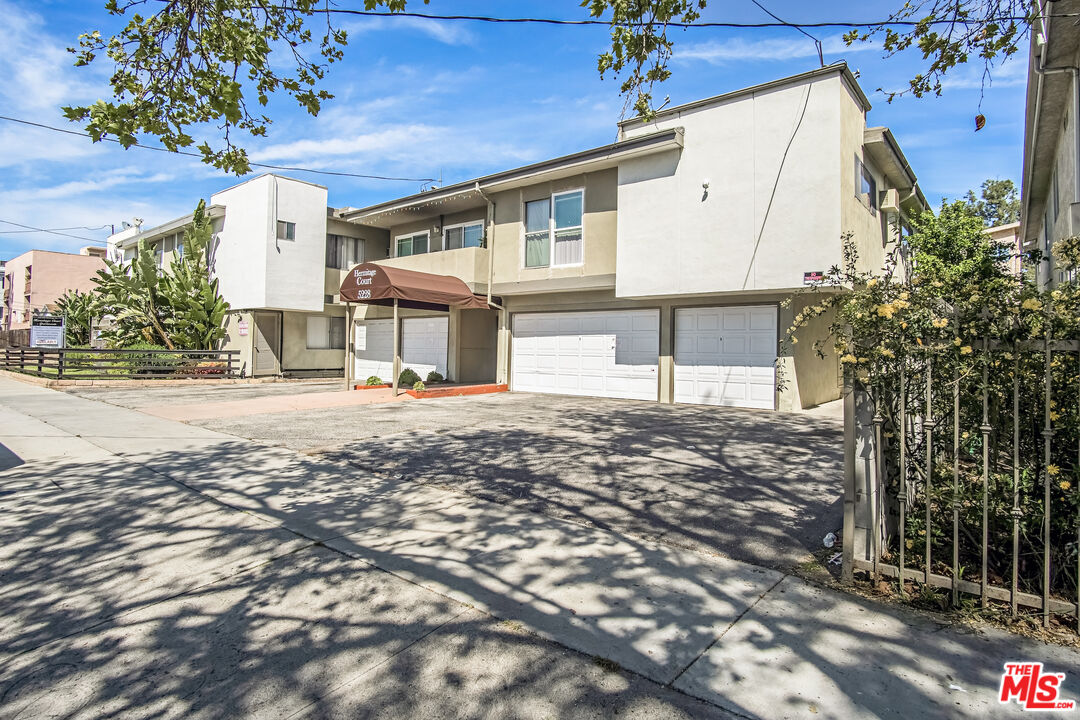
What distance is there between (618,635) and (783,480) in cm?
389

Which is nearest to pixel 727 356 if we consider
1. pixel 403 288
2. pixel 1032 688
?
pixel 403 288

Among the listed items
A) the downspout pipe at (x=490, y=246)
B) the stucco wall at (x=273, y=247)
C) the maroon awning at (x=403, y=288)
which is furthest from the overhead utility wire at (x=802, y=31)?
the stucco wall at (x=273, y=247)

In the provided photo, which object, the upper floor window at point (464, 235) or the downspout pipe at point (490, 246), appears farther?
the upper floor window at point (464, 235)

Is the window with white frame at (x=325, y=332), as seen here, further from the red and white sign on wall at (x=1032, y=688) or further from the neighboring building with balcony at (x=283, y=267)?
the red and white sign on wall at (x=1032, y=688)

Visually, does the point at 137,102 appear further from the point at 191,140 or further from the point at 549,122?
the point at 549,122

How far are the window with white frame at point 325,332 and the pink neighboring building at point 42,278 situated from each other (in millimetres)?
31771

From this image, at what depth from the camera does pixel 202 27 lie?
546 cm

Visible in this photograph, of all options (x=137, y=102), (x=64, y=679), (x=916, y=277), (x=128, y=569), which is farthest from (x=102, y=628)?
(x=916, y=277)

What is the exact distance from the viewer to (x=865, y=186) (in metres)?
13.5

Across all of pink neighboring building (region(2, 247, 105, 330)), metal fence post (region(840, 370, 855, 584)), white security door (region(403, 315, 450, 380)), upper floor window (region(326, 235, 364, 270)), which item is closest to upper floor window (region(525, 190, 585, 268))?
white security door (region(403, 315, 450, 380))

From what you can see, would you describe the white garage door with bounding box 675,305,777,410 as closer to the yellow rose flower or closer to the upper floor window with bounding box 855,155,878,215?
the upper floor window with bounding box 855,155,878,215

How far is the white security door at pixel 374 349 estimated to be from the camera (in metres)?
20.6

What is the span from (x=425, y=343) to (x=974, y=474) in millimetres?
17163

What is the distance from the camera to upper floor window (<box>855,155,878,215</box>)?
12.6 m
